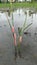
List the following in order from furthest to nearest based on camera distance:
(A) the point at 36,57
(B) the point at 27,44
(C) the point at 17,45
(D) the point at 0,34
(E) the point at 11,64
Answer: (D) the point at 0,34, (B) the point at 27,44, (C) the point at 17,45, (A) the point at 36,57, (E) the point at 11,64

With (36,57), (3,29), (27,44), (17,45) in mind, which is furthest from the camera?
(3,29)

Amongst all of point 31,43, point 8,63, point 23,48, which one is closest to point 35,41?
point 31,43

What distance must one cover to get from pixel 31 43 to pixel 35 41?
0.37m

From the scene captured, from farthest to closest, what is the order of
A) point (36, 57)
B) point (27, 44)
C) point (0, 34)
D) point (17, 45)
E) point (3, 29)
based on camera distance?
point (3, 29)
point (0, 34)
point (27, 44)
point (17, 45)
point (36, 57)

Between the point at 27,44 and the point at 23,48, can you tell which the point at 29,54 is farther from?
the point at 27,44

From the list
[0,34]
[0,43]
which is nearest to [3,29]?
[0,34]

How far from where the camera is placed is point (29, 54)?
816 centimetres

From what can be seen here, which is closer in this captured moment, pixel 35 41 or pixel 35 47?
pixel 35 47

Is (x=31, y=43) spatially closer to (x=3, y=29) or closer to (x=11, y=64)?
(x=11, y=64)

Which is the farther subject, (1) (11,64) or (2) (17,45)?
(2) (17,45)

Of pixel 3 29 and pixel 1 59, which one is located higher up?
pixel 1 59

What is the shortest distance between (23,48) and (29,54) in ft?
2.27

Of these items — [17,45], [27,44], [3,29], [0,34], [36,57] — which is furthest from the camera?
[3,29]

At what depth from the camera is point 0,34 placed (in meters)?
11.4
